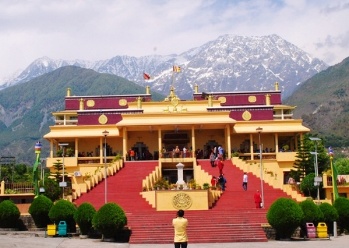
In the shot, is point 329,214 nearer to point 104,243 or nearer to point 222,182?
point 222,182

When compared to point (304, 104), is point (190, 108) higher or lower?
lower

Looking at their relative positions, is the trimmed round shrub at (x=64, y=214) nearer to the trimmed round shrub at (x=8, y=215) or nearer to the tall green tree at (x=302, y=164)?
the trimmed round shrub at (x=8, y=215)

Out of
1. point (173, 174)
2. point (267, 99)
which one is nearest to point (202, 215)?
point (173, 174)

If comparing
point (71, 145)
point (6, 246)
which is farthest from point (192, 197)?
point (71, 145)

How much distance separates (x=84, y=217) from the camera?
26578mm

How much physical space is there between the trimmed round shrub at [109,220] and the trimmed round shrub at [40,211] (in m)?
4.48

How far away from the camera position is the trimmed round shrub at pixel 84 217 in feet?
87.0

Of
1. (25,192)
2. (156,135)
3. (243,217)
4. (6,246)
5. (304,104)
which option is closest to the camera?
(6,246)

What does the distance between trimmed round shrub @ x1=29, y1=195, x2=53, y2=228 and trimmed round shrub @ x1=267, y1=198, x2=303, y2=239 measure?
10.8 m

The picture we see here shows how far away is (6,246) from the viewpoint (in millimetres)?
22000

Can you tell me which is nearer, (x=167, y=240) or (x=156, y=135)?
(x=167, y=240)

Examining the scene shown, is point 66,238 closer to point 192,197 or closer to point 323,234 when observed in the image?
point 192,197

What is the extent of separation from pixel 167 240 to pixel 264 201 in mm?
8859

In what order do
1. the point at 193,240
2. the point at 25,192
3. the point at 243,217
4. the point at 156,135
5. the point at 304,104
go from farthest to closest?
the point at 304,104, the point at 156,135, the point at 25,192, the point at 243,217, the point at 193,240
